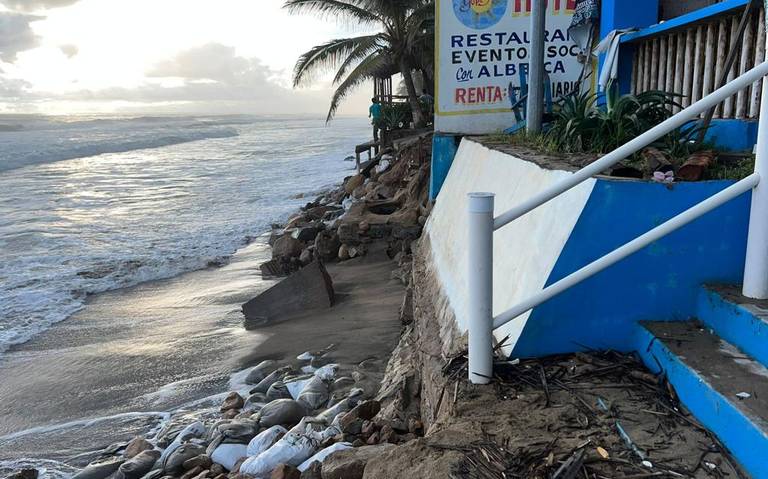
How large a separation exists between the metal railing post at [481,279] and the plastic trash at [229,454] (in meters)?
2.41

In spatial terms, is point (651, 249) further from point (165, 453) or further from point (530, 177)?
point (165, 453)

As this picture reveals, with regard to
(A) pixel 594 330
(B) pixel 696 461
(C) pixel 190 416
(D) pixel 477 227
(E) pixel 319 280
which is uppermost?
(D) pixel 477 227

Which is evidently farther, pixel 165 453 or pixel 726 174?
pixel 165 453

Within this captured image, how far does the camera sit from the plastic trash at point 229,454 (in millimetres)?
4590

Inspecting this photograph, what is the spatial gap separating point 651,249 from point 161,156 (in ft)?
128

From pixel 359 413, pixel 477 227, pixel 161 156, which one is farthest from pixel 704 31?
pixel 161 156

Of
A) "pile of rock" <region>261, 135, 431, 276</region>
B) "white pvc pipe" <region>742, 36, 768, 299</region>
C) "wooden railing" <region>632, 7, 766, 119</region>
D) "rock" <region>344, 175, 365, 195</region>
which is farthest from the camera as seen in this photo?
"rock" <region>344, 175, 365, 195</region>

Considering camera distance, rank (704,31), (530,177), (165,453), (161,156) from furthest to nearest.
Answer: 1. (161,156)
2. (704,31)
3. (165,453)
4. (530,177)

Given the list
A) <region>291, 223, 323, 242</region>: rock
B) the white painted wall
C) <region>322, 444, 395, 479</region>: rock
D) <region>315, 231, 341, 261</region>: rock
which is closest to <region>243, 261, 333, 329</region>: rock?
<region>315, 231, 341, 261</region>: rock

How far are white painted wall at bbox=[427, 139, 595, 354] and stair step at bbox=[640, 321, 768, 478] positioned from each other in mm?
624

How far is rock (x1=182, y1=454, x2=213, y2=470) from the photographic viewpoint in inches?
182

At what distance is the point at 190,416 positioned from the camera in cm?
580

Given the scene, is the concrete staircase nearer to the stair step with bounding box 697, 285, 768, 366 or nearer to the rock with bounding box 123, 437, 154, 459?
the stair step with bounding box 697, 285, 768, 366

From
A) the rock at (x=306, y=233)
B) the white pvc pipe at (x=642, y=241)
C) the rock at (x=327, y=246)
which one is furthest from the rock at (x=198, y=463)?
the rock at (x=306, y=233)
